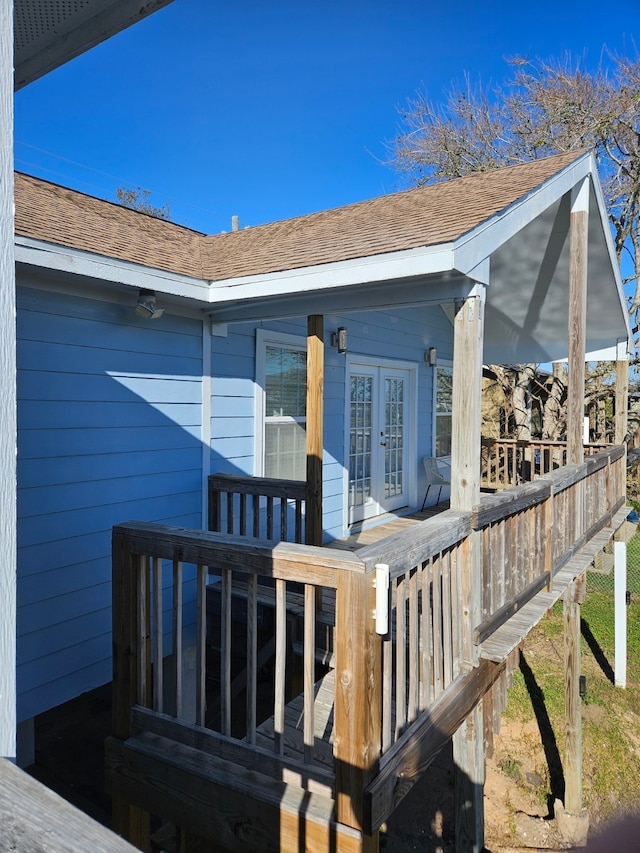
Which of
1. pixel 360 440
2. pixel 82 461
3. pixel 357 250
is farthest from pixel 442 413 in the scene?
pixel 82 461

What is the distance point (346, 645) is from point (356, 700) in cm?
19

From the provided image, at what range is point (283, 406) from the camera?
5.55m

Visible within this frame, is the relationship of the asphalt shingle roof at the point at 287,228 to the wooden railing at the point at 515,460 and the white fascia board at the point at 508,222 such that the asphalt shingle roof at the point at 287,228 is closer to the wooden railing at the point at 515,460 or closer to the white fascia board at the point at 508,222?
the white fascia board at the point at 508,222

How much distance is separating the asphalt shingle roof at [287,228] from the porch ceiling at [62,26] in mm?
1682

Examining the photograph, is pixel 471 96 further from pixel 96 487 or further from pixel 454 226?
pixel 96 487

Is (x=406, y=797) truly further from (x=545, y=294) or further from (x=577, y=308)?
(x=545, y=294)

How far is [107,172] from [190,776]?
797 inches

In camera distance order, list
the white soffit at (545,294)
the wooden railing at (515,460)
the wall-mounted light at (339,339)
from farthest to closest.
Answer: the wooden railing at (515,460)
the wall-mounted light at (339,339)
the white soffit at (545,294)

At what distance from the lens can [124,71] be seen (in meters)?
9.87

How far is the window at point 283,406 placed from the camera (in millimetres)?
5320

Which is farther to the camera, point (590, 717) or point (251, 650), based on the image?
point (590, 717)

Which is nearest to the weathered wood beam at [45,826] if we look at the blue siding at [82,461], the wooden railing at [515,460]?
the blue siding at [82,461]

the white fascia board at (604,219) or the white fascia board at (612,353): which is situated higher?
the white fascia board at (604,219)

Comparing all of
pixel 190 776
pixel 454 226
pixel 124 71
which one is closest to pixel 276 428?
pixel 454 226
